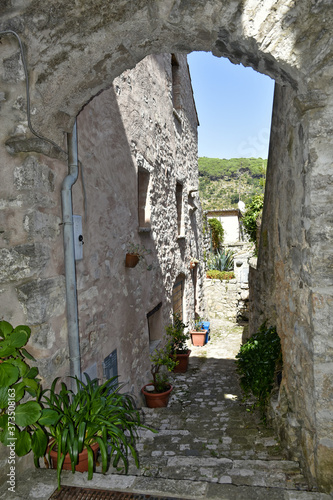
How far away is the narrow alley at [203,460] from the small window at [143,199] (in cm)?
272

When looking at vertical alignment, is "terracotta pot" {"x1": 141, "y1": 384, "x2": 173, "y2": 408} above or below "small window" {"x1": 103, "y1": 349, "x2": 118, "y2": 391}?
below

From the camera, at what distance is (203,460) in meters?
3.03

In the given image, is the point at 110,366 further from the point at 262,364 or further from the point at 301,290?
the point at 301,290

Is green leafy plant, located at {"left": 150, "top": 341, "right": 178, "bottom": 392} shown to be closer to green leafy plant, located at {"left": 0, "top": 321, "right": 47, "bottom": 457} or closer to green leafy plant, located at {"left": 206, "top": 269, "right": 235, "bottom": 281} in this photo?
green leafy plant, located at {"left": 0, "top": 321, "right": 47, "bottom": 457}

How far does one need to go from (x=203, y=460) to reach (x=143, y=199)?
3.87 m

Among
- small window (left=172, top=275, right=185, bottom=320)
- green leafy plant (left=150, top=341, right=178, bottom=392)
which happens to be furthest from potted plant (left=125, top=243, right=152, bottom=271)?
small window (left=172, top=275, right=185, bottom=320)

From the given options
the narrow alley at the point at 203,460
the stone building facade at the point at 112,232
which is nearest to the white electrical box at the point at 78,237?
the stone building facade at the point at 112,232

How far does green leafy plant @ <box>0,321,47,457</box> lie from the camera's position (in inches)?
81.0

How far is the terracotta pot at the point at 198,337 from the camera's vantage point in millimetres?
9078

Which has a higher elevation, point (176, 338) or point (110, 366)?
point (110, 366)

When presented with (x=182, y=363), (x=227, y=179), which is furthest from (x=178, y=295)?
(x=227, y=179)

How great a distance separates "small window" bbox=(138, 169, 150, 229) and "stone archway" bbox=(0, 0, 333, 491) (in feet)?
9.45

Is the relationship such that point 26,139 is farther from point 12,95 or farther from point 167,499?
point 167,499

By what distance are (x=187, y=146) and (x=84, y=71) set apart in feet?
23.2
